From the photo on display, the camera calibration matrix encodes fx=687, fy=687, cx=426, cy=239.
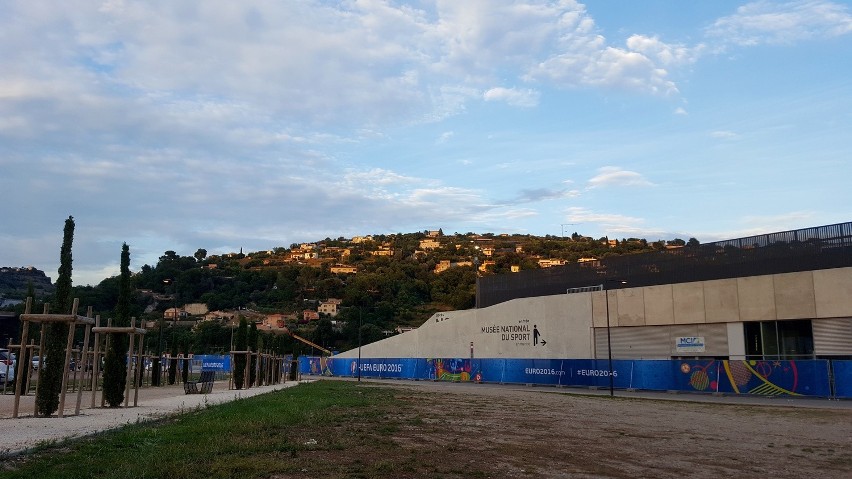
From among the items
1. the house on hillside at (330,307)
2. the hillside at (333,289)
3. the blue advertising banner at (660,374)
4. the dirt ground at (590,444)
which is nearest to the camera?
the dirt ground at (590,444)

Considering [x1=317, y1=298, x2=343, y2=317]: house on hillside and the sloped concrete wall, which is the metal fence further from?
[x1=317, y1=298, x2=343, y2=317]: house on hillside

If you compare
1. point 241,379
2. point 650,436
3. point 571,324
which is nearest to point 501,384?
point 571,324

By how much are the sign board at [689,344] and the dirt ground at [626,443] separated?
2763 cm

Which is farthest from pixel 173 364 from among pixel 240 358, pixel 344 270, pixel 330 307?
pixel 344 270

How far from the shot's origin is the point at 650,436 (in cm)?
1680

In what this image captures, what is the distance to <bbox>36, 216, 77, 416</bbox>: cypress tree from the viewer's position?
18.2m

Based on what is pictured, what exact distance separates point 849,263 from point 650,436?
119 feet

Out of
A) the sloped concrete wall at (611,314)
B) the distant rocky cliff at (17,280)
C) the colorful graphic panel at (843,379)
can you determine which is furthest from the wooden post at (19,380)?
the distant rocky cliff at (17,280)

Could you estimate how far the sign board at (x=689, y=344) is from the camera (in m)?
52.3

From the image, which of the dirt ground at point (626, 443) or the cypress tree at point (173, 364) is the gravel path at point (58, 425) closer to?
the dirt ground at point (626, 443)

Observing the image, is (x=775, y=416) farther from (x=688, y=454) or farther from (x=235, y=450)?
(x=235, y=450)

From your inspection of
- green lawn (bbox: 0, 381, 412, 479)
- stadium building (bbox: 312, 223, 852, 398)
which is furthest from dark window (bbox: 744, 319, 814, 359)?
green lawn (bbox: 0, 381, 412, 479)

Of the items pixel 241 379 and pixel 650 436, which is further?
pixel 241 379

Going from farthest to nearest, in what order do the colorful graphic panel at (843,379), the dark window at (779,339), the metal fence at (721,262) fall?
the metal fence at (721,262)
the dark window at (779,339)
the colorful graphic panel at (843,379)
